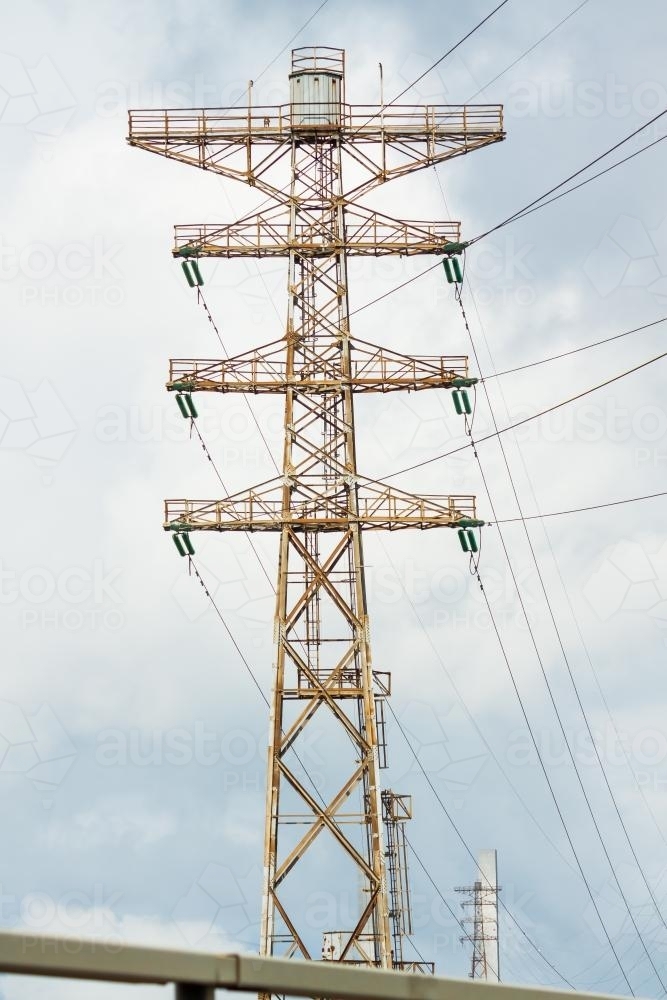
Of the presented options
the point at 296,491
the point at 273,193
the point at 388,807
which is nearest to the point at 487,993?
the point at 296,491

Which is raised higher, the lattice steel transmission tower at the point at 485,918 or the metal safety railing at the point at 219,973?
the lattice steel transmission tower at the point at 485,918

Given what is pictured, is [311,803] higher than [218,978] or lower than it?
higher

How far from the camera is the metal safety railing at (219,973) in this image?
773 cm

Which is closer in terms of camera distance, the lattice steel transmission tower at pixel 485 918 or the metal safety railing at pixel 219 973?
the metal safety railing at pixel 219 973

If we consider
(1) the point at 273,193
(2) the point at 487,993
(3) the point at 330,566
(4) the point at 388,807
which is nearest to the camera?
(2) the point at 487,993

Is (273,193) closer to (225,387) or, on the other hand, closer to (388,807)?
(225,387)

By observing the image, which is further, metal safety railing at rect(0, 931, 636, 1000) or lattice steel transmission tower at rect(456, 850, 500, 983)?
lattice steel transmission tower at rect(456, 850, 500, 983)

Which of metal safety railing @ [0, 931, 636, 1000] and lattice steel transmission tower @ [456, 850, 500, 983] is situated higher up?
lattice steel transmission tower @ [456, 850, 500, 983]

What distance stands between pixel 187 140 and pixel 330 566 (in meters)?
10.3

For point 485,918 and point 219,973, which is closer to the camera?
point 219,973

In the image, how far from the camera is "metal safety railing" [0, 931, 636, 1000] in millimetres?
7734

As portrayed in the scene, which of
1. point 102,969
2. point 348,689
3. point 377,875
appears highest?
point 348,689

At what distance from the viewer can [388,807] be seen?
61031 millimetres

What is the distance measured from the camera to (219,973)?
325 inches
